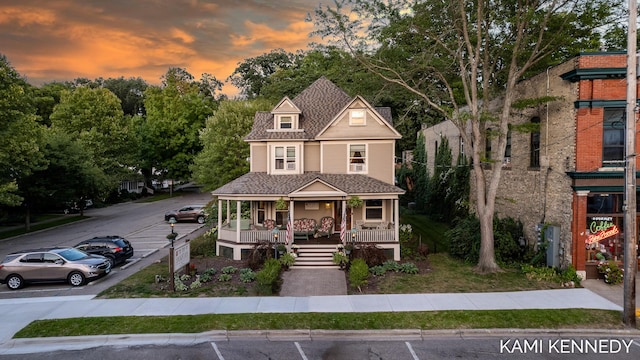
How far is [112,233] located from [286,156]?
1668 cm

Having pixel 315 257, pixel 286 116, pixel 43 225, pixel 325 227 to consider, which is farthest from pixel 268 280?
pixel 43 225

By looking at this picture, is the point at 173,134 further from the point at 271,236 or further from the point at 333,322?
the point at 333,322

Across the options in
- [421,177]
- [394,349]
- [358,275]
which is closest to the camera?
[394,349]

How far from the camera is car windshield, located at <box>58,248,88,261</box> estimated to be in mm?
18062

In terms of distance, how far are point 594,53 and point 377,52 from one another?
965 cm

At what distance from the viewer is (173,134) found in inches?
2269

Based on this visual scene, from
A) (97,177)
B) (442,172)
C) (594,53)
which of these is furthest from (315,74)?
(594,53)

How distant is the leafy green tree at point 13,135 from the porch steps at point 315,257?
64.5 ft

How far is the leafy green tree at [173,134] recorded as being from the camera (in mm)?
57156

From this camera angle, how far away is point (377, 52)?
68.4ft

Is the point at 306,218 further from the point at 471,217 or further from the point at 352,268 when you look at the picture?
the point at 471,217

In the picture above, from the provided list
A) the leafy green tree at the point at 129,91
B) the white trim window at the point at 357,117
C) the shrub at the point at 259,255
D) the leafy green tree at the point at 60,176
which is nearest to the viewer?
the shrub at the point at 259,255

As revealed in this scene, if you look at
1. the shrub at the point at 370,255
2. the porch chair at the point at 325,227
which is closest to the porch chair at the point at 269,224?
the porch chair at the point at 325,227

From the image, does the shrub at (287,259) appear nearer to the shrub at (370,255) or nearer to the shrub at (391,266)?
the shrub at (370,255)
